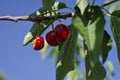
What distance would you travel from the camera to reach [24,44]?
2.74 meters

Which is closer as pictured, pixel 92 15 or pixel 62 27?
pixel 92 15

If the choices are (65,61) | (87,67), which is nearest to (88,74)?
(87,67)

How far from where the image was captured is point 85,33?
2.12m

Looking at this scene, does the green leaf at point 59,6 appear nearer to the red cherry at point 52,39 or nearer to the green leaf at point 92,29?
the red cherry at point 52,39

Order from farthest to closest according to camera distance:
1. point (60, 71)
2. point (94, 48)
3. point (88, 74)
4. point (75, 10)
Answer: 1. point (88, 74)
2. point (60, 71)
3. point (75, 10)
4. point (94, 48)

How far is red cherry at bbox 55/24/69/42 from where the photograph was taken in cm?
254

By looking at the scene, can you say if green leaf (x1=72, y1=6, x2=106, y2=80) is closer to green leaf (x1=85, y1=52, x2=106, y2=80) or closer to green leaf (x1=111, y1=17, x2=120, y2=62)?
green leaf (x1=85, y1=52, x2=106, y2=80)

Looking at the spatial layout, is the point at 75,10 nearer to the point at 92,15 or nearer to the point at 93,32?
the point at 92,15

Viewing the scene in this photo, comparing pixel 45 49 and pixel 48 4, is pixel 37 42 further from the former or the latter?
pixel 45 49

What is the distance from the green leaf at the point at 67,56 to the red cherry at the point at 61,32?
0.12ft

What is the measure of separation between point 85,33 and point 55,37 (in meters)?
0.54

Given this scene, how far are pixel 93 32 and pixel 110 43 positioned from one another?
26.3 inches

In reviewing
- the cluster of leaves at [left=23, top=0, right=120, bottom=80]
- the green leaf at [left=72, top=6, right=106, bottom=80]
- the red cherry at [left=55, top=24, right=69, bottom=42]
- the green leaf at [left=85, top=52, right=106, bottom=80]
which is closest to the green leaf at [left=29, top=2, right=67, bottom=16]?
the cluster of leaves at [left=23, top=0, right=120, bottom=80]

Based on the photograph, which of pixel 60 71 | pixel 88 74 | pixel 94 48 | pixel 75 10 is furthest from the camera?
pixel 88 74
